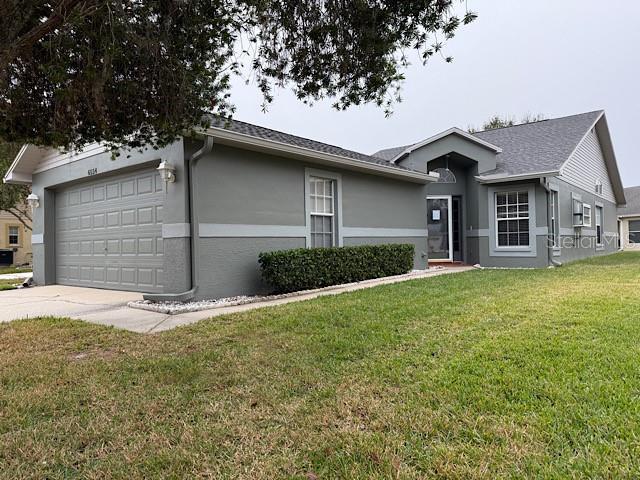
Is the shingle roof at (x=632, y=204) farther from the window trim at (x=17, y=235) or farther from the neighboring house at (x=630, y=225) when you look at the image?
the window trim at (x=17, y=235)

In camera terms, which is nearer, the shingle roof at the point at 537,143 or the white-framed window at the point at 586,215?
the shingle roof at the point at 537,143

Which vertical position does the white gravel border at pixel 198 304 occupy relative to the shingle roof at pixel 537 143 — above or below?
below

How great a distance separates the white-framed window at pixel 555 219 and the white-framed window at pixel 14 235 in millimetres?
27453

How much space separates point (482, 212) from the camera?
13430 mm

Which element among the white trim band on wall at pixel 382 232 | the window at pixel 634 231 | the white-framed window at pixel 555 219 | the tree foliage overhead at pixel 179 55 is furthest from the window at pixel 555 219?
the window at pixel 634 231

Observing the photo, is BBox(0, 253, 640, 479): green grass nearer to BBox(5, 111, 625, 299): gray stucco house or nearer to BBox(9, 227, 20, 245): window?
BBox(5, 111, 625, 299): gray stucco house

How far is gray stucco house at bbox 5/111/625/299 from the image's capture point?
7590 mm

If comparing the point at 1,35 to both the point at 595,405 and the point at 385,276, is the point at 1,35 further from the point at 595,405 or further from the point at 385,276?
the point at 385,276

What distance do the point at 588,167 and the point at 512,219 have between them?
6263mm

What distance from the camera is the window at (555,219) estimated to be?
12.8 metres

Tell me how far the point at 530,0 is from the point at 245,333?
6017 mm

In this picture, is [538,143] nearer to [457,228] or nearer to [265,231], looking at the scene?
[457,228]

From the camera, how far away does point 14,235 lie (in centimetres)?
2428

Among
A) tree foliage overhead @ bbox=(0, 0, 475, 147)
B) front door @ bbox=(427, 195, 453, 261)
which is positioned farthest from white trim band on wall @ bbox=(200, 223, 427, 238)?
front door @ bbox=(427, 195, 453, 261)
